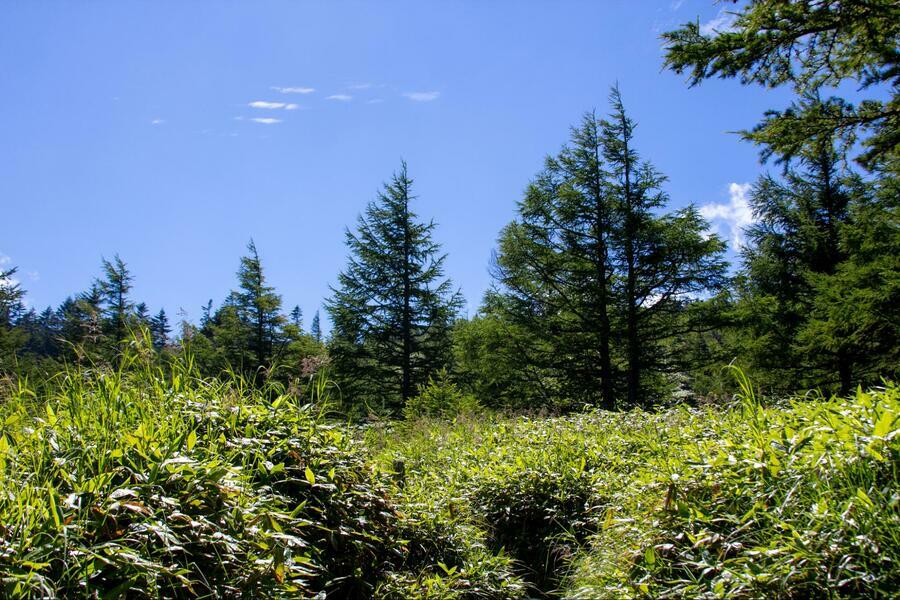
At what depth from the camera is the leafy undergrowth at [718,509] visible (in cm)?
227

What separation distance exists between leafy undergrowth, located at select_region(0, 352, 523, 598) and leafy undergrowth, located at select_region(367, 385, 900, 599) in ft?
1.84

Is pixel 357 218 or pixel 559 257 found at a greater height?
pixel 357 218

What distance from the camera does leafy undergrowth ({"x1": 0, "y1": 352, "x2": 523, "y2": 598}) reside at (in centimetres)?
198

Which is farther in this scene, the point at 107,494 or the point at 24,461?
the point at 24,461

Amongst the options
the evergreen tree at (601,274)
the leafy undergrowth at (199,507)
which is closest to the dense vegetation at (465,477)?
the leafy undergrowth at (199,507)

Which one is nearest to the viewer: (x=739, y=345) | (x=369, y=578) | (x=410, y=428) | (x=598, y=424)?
(x=369, y=578)

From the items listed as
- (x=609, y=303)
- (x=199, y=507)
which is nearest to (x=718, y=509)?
(x=199, y=507)

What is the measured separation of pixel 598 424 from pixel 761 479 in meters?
4.28

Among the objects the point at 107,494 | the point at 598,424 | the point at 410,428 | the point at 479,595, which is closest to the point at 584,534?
the point at 479,595

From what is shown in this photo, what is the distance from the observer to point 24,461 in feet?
7.96

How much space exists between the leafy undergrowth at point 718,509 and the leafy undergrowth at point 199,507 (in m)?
0.56

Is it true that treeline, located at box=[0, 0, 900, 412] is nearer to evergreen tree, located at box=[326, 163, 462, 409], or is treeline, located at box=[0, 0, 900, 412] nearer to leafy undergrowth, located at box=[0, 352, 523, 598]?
evergreen tree, located at box=[326, 163, 462, 409]

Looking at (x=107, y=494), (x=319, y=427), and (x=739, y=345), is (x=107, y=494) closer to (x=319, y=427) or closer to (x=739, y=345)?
(x=319, y=427)

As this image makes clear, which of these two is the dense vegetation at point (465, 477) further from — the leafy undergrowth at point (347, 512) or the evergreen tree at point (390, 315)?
the evergreen tree at point (390, 315)
